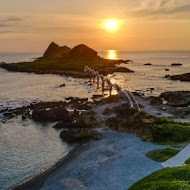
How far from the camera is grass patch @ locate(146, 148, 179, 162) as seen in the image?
30178 millimetres

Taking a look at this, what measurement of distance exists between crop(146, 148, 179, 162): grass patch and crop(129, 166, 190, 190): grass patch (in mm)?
7322

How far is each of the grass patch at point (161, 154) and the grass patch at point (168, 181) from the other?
A: 7.32 m

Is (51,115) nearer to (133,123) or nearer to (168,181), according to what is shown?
(133,123)

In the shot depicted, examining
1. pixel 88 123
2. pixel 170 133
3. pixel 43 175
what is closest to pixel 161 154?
pixel 170 133

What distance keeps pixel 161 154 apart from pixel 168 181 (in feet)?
36.1

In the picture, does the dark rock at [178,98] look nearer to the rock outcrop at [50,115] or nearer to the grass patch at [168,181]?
the rock outcrop at [50,115]

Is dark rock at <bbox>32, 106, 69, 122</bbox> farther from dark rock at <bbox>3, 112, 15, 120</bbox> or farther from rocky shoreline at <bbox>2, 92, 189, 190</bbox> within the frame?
dark rock at <bbox>3, 112, 15, 120</bbox>

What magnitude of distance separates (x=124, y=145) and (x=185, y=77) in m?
87.4

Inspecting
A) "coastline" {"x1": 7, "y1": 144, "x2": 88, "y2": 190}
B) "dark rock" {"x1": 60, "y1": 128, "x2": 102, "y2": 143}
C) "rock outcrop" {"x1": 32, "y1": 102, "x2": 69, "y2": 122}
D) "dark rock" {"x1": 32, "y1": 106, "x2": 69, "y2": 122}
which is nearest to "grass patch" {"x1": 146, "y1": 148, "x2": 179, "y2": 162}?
"coastline" {"x1": 7, "y1": 144, "x2": 88, "y2": 190}

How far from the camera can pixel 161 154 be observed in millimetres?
31125

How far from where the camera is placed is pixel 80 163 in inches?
1259

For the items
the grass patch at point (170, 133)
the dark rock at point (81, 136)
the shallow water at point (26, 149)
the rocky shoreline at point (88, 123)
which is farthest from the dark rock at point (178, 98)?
the shallow water at point (26, 149)

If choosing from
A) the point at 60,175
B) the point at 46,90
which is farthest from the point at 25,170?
the point at 46,90

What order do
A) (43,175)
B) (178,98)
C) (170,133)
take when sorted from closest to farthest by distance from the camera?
(43,175), (170,133), (178,98)
